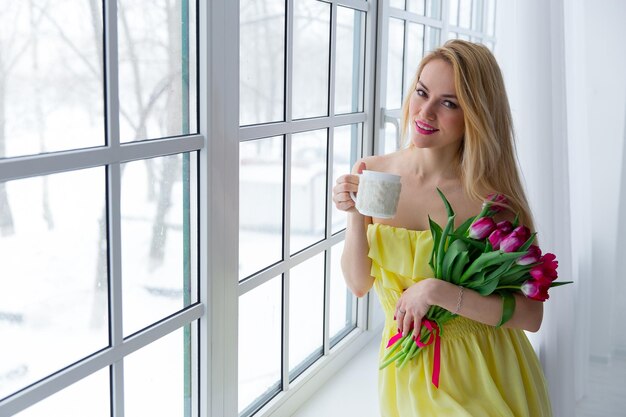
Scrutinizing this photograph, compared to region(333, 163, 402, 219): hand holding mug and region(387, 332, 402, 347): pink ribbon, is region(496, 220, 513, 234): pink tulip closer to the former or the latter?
region(333, 163, 402, 219): hand holding mug

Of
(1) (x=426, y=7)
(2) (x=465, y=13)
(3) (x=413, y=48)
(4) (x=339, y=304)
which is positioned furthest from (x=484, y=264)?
(2) (x=465, y=13)

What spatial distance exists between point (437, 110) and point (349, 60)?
0.92 metres

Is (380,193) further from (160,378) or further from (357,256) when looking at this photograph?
(160,378)

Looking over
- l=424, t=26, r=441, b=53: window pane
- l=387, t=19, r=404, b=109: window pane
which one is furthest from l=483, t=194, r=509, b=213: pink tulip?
l=424, t=26, r=441, b=53: window pane

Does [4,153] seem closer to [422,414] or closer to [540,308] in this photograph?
[422,414]

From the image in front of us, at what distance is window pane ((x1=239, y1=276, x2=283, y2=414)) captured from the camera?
2.03 meters

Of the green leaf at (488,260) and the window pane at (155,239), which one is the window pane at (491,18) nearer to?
→ the green leaf at (488,260)

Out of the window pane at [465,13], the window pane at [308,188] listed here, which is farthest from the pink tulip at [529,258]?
the window pane at [465,13]

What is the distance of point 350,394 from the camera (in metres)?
2.54

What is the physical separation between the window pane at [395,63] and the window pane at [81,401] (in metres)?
1.86

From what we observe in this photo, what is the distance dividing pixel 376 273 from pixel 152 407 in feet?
2.04

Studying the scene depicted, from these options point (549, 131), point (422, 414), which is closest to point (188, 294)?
point (422, 414)

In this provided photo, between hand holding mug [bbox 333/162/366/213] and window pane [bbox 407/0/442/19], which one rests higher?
window pane [bbox 407/0/442/19]

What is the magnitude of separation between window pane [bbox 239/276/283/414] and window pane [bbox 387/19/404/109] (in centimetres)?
114
